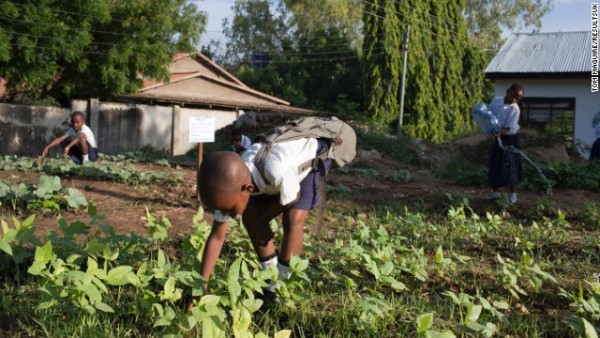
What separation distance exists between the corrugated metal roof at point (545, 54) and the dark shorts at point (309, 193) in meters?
19.0

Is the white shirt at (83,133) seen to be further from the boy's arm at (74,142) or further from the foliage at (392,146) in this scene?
the foliage at (392,146)

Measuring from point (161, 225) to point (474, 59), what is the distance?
104 ft

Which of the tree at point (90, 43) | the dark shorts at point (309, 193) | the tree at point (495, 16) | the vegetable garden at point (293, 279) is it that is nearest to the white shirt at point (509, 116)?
the vegetable garden at point (293, 279)

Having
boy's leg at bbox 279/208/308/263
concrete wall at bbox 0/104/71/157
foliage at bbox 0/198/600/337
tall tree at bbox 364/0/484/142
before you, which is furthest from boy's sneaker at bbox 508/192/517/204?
tall tree at bbox 364/0/484/142

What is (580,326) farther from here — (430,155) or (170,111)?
(170,111)

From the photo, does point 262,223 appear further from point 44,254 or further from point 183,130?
point 183,130

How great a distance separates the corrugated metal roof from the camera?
21.0m

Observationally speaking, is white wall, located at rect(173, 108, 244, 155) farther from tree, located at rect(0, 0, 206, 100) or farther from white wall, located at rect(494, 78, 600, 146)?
white wall, located at rect(494, 78, 600, 146)

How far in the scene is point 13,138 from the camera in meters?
17.9

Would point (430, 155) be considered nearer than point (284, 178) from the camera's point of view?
No

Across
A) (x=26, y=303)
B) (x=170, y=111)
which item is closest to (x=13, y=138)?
(x=170, y=111)

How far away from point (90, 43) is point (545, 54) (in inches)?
620

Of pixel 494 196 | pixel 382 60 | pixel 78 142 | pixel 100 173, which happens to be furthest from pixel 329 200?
pixel 382 60

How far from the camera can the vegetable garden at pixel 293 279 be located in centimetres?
286
